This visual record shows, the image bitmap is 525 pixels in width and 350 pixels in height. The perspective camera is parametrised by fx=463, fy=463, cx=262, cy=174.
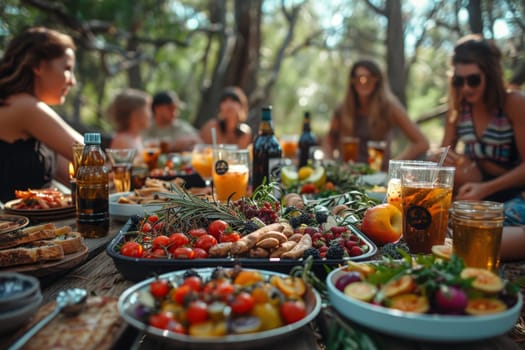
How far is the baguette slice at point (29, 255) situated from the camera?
4.89 feet

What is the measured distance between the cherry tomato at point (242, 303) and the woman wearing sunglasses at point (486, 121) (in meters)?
2.57

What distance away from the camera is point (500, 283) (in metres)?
1.13

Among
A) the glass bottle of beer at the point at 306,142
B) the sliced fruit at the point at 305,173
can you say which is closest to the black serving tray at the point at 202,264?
the sliced fruit at the point at 305,173

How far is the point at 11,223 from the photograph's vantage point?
6.24 ft

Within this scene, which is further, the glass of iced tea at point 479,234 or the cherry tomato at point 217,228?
the cherry tomato at point 217,228

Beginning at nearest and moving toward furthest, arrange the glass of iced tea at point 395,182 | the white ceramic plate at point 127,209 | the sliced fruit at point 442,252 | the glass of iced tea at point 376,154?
the sliced fruit at point 442,252, the glass of iced tea at point 395,182, the white ceramic plate at point 127,209, the glass of iced tea at point 376,154

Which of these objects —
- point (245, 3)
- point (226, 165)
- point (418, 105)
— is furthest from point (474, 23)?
point (418, 105)

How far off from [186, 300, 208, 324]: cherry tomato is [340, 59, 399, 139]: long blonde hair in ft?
14.4

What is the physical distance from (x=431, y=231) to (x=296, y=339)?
0.85 m

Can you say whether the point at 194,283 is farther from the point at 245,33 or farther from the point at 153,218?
the point at 245,33

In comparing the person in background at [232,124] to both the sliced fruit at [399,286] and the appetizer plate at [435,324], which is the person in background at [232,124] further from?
the appetizer plate at [435,324]

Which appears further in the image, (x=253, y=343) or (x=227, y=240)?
(x=227, y=240)

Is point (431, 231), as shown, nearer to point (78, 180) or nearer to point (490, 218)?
point (490, 218)

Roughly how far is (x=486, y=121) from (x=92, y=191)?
3155 mm
